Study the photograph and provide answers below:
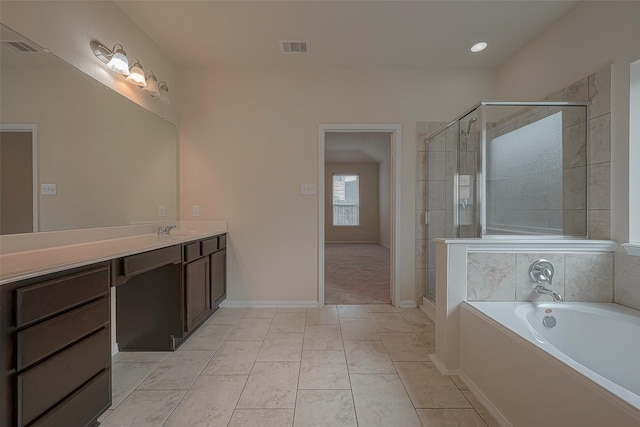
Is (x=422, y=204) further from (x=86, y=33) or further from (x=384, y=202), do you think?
(x=384, y=202)

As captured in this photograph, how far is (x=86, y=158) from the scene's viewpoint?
1.79m

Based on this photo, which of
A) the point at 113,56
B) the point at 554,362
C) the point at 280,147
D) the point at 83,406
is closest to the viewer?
the point at 554,362

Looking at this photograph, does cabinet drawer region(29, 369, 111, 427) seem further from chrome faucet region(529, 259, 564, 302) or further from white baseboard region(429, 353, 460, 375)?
chrome faucet region(529, 259, 564, 302)

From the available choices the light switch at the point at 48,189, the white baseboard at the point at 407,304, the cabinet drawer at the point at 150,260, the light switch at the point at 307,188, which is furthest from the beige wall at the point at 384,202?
the light switch at the point at 48,189

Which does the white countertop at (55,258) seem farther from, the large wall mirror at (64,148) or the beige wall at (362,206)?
the beige wall at (362,206)

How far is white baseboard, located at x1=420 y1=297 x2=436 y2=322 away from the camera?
2648 mm

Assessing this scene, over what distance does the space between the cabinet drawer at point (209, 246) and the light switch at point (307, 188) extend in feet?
3.38

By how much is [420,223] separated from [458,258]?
1258 millimetres

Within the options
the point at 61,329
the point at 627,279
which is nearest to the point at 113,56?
the point at 61,329

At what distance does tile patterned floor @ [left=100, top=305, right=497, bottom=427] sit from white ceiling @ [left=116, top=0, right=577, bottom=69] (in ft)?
8.62

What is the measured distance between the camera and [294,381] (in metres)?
1.68

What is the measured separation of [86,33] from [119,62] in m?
0.22

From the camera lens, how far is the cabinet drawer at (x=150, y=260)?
4.94 ft

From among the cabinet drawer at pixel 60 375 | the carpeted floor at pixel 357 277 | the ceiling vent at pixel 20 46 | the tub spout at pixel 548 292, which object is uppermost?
the ceiling vent at pixel 20 46
